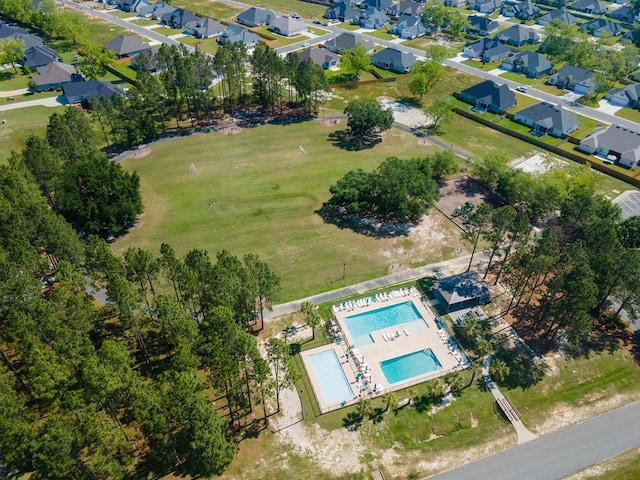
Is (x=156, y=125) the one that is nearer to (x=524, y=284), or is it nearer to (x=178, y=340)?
(x=178, y=340)

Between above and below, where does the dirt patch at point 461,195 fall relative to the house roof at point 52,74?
below

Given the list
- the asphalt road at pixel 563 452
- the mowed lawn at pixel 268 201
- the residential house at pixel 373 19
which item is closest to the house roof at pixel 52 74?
the mowed lawn at pixel 268 201

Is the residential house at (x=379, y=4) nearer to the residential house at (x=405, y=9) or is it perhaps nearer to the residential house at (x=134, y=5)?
the residential house at (x=405, y=9)

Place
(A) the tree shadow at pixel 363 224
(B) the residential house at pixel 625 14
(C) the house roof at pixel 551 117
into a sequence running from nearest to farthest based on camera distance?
1. (A) the tree shadow at pixel 363 224
2. (C) the house roof at pixel 551 117
3. (B) the residential house at pixel 625 14

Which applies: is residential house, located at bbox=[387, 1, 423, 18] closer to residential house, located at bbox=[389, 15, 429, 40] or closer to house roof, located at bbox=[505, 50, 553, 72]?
residential house, located at bbox=[389, 15, 429, 40]

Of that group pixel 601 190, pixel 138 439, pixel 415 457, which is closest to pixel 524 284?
pixel 415 457

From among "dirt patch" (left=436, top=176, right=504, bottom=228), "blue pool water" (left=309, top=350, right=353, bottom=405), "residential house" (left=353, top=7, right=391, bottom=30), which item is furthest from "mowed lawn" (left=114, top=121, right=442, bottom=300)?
"residential house" (left=353, top=7, right=391, bottom=30)
